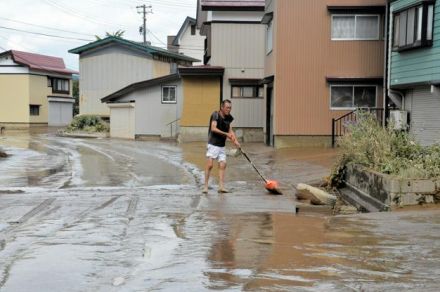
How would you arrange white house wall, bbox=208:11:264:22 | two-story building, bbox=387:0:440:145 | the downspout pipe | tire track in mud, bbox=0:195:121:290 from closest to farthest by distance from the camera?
tire track in mud, bbox=0:195:121:290 → two-story building, bbox=387:0:440:145 → the downspout pipe → white house wall, bbox=208:11:264:22

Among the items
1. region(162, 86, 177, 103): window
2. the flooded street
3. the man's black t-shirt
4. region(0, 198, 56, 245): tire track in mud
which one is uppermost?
region(162, 86, 177, 103): window

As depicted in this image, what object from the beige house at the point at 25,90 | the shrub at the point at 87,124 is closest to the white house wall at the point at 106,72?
the shrub at the point at 87,124

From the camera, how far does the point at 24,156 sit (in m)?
21.2

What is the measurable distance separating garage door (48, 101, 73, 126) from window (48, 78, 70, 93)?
121 cm

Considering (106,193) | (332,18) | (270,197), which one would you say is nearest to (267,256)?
(270,197)

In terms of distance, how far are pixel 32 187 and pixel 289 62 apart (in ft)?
43.2

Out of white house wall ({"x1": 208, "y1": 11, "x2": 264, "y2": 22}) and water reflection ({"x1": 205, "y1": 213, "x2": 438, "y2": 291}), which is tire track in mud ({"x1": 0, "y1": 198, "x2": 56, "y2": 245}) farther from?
white house wall ({"x1": 208, "y1": 11, "x2": 264, "y2": 22})

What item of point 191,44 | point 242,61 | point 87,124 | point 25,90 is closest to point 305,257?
point 242,61

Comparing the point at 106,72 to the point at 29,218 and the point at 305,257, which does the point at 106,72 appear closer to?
the point at 29,218

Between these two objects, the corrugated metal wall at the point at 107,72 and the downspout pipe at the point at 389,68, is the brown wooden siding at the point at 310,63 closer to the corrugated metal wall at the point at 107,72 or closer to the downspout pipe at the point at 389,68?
the downspout pipe at the point at 389,68

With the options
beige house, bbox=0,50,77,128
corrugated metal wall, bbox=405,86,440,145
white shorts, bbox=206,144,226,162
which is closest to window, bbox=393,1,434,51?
corrugated metal wall, bbox=405,86,440,145

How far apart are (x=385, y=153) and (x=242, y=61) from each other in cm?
2037

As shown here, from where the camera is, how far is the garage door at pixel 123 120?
34.0 meters

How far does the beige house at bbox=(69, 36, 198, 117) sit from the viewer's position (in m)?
42.9
